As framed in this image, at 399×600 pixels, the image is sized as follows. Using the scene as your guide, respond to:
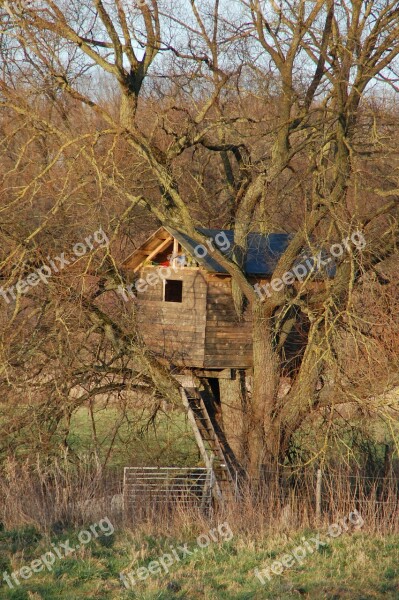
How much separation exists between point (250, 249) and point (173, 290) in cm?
185

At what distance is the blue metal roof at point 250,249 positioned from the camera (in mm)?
12727

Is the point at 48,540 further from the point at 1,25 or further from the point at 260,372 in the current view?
the point at 1,25

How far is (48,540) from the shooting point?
8.45 meters

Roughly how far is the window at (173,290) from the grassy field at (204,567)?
589cm

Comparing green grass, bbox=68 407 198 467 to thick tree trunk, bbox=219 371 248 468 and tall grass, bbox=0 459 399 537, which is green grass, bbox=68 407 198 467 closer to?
thick tree trunk, bbox=219 371 248 468

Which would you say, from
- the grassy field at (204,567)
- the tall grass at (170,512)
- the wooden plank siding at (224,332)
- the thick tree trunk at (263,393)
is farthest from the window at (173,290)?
the grassy field at (204,567)

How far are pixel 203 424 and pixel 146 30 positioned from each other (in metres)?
6.88

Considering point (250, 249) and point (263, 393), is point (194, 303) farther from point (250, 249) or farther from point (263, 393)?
point (263, 393)

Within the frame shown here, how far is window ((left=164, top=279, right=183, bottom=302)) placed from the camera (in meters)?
14.1

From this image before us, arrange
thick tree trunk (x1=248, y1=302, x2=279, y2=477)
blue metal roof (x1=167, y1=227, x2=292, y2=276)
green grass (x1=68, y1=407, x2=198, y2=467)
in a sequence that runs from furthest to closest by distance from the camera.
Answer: green grass (x1=68, y1=407, x2=198, y2=467), blue metal roof (x1=167, y1=227, x2=292, y2=276), thick tree trunk (x1=248, y1=302, x2=279, y2=477)

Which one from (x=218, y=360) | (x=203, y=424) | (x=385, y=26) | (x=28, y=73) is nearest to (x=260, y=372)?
(x=218, y=360)

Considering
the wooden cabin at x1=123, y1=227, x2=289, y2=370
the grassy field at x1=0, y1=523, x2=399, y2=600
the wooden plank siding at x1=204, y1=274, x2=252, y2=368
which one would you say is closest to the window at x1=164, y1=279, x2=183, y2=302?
the wooden cabin at x1=123, y1=227, x2=289, y2=370

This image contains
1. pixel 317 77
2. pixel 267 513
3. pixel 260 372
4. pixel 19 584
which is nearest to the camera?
pixel 19 584

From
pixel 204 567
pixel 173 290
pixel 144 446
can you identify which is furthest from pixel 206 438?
pixel 204 567
